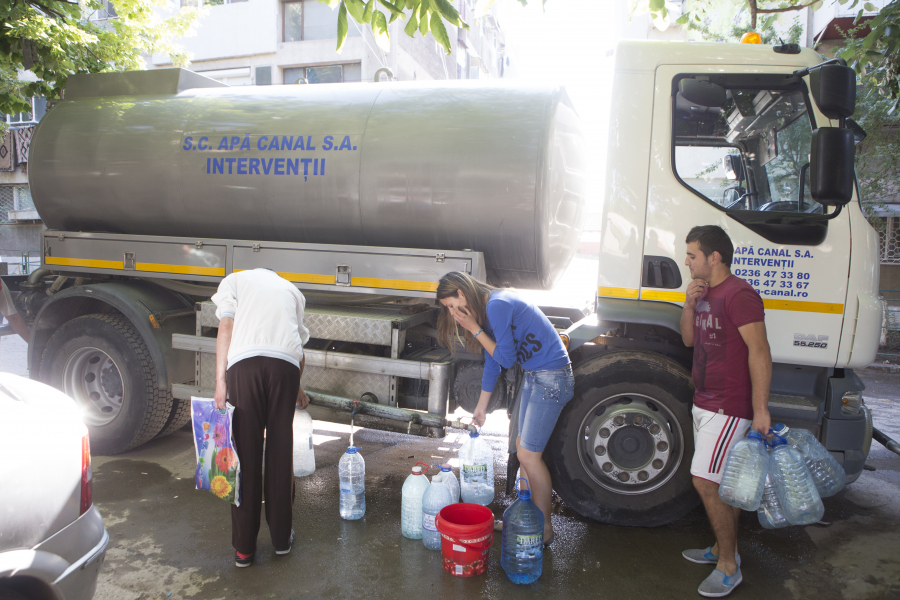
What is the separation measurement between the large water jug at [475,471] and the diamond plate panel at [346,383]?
2.31 feet

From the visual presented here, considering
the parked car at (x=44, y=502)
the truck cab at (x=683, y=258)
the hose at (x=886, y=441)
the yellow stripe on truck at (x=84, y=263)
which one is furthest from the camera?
the yellow stripe on truck at (x=84, y=263)

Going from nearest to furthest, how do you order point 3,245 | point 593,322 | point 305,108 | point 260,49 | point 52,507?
point 52,507
point 593,322
point 305,108
point 260,49
point 3,245

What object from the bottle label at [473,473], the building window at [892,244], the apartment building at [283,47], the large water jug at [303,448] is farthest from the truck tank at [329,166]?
the apartment building at [283,47]

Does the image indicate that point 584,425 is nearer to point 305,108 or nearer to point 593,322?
point 593,322

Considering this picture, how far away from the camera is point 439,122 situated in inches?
160

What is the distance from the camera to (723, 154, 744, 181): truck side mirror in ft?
12.1

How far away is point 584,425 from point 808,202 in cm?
191

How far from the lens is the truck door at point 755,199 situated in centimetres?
345

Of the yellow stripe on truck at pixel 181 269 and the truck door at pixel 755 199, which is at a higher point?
the truck door at pixel 755 199

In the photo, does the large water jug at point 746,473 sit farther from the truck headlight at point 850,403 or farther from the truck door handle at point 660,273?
the truck door handle at point 660,273

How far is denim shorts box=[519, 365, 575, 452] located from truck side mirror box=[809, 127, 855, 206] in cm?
169

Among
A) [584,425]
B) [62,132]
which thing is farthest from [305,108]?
[584,425]

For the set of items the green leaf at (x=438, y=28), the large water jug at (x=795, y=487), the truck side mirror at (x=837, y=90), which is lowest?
the large water jug at (x=795, y=487)

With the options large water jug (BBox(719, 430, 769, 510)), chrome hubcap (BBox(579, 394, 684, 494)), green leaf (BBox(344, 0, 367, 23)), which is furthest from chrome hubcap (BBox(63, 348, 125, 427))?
large water jug (BBox(719, 430, 769, 510))
